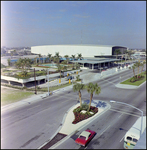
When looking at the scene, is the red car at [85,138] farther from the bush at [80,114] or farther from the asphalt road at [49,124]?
the bush at [80,114]

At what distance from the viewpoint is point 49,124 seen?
61.3 feet

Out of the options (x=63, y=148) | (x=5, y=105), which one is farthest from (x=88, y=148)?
(x=5, y=105)

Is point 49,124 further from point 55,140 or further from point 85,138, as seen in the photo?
point 85,138

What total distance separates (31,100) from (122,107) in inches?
653

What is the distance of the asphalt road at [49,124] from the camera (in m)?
14.6

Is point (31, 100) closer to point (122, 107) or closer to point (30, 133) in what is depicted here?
point (30, 133)

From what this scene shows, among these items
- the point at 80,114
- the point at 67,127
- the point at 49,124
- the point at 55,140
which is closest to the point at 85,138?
the point at 55,140

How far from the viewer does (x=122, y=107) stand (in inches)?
968

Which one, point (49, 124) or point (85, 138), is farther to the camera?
point (49, 124)

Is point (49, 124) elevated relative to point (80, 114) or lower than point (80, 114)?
lower

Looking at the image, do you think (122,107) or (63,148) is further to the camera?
(122,107)

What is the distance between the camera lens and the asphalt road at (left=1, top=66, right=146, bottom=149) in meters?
14.6

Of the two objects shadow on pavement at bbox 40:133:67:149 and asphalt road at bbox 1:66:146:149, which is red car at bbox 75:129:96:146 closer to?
asphalt road at bbox 1:66:146:149

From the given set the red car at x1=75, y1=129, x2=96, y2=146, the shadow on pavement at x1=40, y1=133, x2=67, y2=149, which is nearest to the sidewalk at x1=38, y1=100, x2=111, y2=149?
the shadow on pavement at x1=40, y1=133, x2=67, y2=149
